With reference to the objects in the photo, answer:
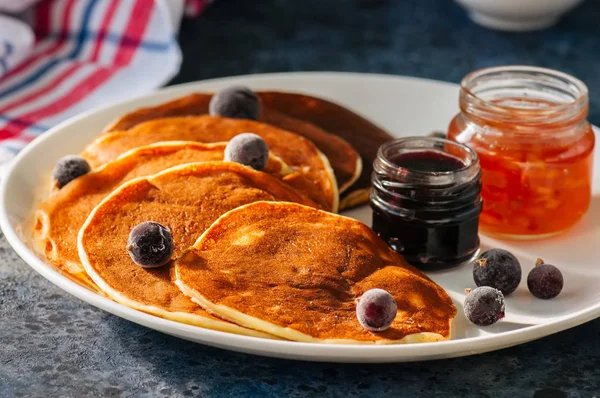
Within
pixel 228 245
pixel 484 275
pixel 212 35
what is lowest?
pixel 212 35

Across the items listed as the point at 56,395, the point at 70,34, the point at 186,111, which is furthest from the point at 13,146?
the point at 56,395

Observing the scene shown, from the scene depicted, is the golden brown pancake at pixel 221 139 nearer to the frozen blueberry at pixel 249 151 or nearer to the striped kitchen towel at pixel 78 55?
the frozen blueberry at pixel 249 151

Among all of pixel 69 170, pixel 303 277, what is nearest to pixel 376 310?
pixel 303 277

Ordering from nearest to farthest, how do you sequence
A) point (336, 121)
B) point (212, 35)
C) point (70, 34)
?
point (336, 121) → point (70, 34) → point (212, 35)

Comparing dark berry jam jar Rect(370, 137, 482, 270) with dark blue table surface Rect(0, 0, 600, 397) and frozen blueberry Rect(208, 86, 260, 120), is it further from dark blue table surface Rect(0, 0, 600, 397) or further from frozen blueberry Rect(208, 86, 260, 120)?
frozen blueberry Rect(208, 86, 260, 120)

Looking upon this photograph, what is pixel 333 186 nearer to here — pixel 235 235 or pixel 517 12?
pixel 235 235

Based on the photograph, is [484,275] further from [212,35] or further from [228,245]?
[212,35]

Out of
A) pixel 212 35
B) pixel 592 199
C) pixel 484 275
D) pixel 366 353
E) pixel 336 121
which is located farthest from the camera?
pixel 212 35

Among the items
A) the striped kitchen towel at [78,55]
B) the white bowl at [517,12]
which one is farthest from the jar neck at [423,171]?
the white bowl at [517,12]
